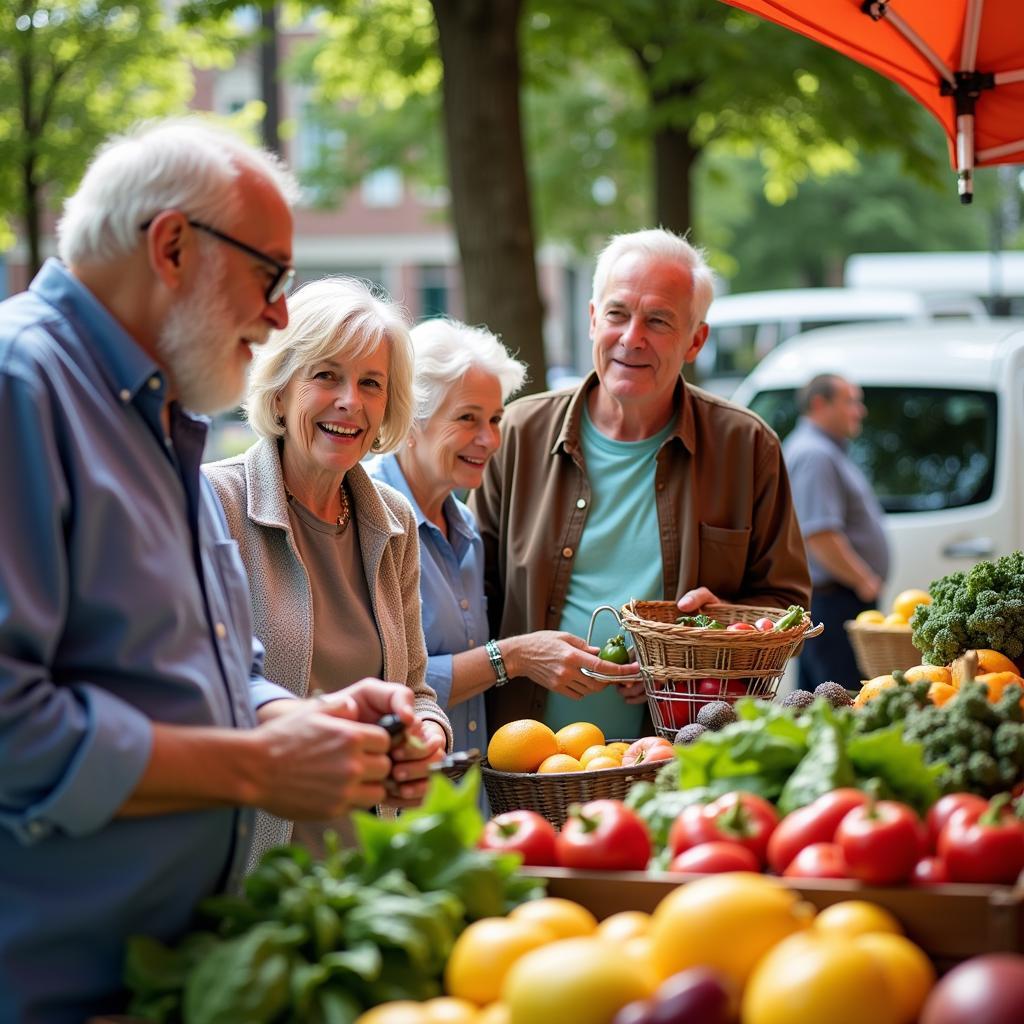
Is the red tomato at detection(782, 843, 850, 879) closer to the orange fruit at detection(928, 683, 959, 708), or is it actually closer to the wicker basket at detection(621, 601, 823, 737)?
the orange fruit at detection(928, 683, 959, 708)

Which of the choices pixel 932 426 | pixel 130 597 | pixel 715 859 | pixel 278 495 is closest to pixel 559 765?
pixel 278 495

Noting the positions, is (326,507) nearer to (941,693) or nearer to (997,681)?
(941,693)

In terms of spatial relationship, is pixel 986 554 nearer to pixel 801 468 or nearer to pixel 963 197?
pixel 801 468

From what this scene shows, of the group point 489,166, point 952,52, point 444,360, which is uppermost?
point 489,166

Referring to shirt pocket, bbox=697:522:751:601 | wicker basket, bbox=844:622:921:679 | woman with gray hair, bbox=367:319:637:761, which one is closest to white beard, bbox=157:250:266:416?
woman with gray hair, bbox=367:319:637:761

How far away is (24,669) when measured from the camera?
1.90 m

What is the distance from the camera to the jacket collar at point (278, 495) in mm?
3322

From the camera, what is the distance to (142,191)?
2160mm

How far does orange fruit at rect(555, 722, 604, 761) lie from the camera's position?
370 cm

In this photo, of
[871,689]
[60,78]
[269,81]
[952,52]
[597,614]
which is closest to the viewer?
[871,689]

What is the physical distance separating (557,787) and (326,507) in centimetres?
87

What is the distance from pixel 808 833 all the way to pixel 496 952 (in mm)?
538

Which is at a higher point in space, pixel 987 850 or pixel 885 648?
pixel 987 850

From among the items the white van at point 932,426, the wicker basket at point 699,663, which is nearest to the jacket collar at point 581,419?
the wicker basket at point 699,663
